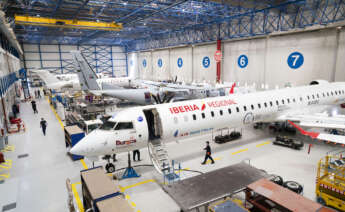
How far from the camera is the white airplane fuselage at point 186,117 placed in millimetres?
12445

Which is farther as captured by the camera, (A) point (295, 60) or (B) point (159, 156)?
(A) point (295, 60)

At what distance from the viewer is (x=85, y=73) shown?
29016mm

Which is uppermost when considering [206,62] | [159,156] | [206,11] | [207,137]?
[206,11]

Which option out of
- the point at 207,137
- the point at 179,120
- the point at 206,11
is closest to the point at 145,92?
the point at 207,137

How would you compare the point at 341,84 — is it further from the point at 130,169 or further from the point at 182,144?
the point at 130,169

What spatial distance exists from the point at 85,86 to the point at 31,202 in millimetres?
20790

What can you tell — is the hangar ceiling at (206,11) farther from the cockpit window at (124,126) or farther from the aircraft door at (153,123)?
the cockpit window at (124,126)

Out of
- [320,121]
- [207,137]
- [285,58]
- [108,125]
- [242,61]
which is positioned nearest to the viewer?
[108,125]

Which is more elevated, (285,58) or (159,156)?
(285,58)

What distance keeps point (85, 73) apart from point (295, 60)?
29.2 m

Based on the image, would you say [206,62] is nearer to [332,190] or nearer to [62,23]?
[62,23]

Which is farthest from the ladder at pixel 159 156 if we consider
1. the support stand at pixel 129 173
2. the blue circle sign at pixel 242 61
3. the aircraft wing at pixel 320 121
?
the blue circle sign at pixel 242 61

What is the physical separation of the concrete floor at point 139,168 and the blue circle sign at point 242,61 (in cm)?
1953

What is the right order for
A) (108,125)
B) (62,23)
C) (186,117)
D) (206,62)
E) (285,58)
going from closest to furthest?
(108,125) < (186,117) < (285,58) < (62,23) < (206,62)
